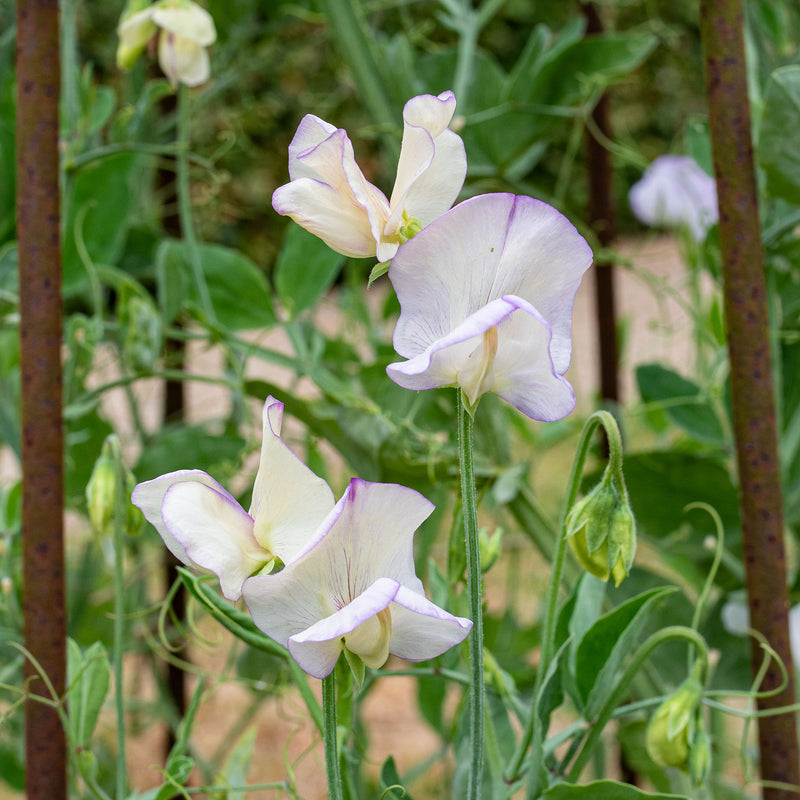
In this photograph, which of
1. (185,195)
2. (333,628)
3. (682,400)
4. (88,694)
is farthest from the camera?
(682,400)

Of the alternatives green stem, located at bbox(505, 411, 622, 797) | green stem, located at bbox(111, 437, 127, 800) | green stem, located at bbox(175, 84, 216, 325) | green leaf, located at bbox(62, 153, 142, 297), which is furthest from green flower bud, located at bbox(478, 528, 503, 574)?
green leaf, located at bbox(62, 153, 142, 297)

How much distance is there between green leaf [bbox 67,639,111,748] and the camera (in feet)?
1.49

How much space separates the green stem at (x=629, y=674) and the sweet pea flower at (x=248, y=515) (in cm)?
15

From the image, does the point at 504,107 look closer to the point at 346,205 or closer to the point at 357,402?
the point at 357,402

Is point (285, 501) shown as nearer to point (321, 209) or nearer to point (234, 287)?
point (321, 209)

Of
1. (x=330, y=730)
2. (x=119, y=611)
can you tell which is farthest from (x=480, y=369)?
(x=119, y=611)

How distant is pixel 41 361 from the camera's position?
0.47m

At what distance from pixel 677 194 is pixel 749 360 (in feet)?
1.65

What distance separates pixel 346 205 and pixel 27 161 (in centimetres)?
24

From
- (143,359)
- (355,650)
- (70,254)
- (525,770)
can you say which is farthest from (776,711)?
(70,254)

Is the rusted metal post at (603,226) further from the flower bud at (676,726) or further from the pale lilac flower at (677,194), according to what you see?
the flower bud at (676,726)

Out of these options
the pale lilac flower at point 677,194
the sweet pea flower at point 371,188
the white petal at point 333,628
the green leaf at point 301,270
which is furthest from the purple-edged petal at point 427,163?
the pale lilac flower at point 677,194

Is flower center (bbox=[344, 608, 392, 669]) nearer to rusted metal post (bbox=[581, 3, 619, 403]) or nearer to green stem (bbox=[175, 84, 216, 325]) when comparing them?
green stem (bbox=[175, 84, 216, 325])

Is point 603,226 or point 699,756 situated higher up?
point 603,226
